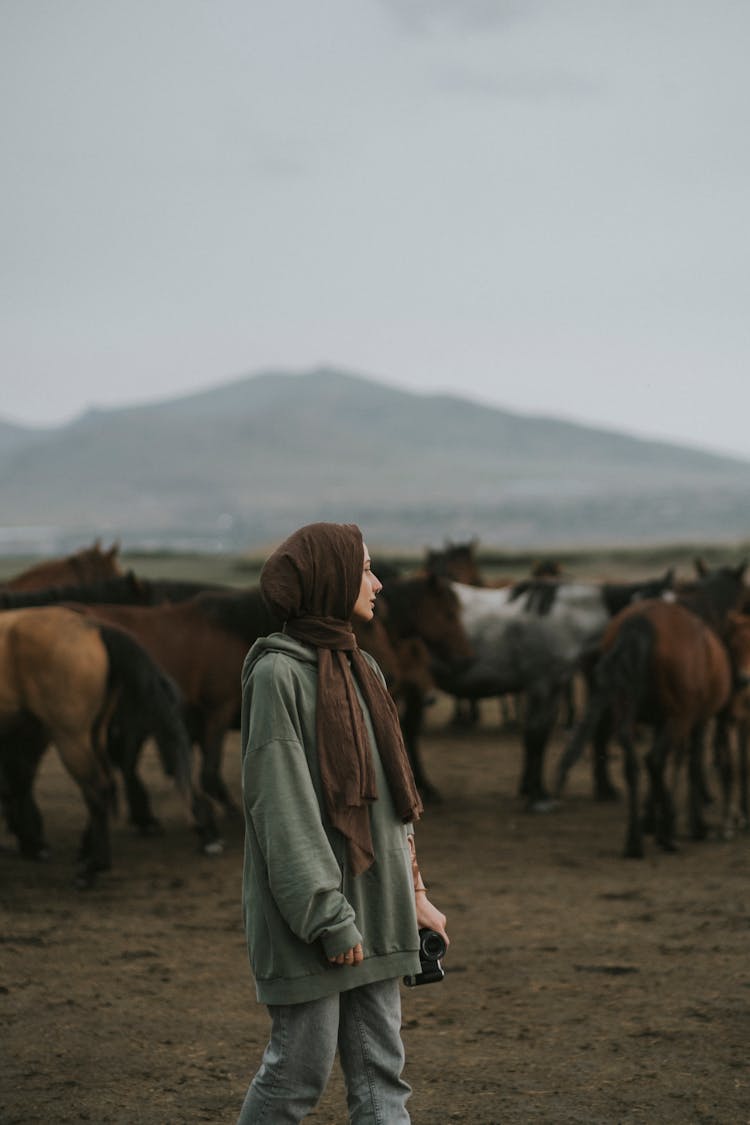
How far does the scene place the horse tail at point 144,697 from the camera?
7.73 metres

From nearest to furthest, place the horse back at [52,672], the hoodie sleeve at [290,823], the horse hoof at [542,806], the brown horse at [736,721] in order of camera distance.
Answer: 1. the hoodie sleeve at [290,823]
2. the horse back at [52,672]
3. the brown horse at [736,721]
4. the horse hoof at [542,806]

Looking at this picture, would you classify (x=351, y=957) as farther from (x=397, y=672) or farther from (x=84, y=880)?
(x=397, y=672)

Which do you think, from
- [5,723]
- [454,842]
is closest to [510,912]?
[454,842]

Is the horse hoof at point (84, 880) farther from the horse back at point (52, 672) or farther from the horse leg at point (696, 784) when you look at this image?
the horse leg at point (696, 784)

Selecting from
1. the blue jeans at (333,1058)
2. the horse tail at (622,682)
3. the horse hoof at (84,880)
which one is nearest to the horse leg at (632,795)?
the horse tail at (622,682)

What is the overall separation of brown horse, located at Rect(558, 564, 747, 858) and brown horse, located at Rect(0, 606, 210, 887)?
8.88 ft

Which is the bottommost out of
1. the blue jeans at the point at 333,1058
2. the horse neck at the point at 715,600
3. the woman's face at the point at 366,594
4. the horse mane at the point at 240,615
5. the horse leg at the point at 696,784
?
the horse leg at the point at 696,784

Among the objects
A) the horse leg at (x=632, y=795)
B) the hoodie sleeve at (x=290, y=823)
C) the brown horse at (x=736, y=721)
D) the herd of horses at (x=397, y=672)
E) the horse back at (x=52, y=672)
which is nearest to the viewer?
the hoodie sleeve at (x=290, y=823)

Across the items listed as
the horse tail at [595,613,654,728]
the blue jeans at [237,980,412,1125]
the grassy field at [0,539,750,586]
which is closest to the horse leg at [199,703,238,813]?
the horse tail at [595,613,654,728]

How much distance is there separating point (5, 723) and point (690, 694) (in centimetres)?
438

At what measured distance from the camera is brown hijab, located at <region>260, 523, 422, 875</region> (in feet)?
9.37

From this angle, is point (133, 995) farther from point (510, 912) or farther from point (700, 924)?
point (700, 924)

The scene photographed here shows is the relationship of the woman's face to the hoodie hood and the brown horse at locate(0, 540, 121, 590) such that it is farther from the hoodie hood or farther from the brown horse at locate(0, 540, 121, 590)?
the brown horse at locate(0, 540, 121, 590)

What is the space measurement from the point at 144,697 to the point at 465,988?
287 cm
